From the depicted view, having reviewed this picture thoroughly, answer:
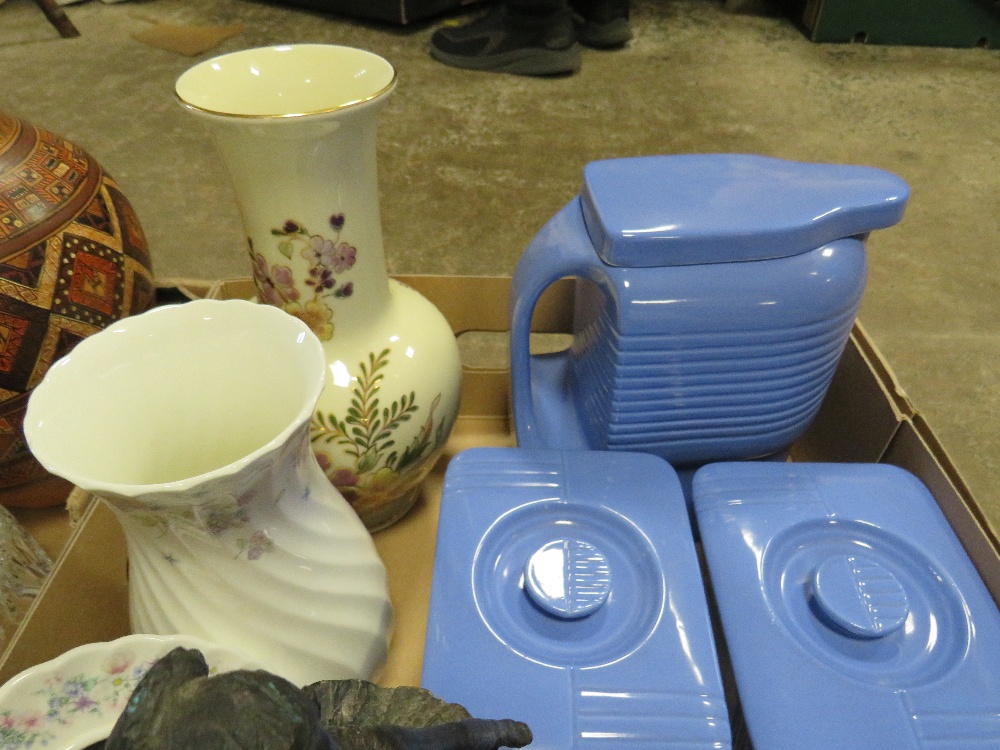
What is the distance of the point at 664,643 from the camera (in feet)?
1.03

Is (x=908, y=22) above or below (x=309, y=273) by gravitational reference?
below

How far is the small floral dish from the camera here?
0.29 metres

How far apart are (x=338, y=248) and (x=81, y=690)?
226 millimetres

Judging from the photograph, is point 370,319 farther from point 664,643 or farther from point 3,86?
point 3,86

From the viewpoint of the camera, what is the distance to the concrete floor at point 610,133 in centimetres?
103

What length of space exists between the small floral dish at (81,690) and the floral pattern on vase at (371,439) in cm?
13

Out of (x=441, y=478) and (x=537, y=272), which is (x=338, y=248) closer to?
(x=537, y=272)

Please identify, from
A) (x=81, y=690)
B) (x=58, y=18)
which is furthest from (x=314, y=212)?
(x=58, y=18)

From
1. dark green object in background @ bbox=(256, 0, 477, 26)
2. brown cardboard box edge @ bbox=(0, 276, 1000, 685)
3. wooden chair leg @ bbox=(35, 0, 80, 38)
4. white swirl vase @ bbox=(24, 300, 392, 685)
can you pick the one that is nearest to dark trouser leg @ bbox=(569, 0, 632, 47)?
dark green object in background @ bbox=(256, 0, 477, 26)

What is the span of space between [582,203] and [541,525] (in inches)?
6.8

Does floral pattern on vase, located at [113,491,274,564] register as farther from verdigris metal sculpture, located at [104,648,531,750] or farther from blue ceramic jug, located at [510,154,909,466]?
blue ceramic jug, located at [510,154,909,466]

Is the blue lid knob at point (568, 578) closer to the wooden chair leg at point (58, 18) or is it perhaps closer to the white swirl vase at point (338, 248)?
the white swirl vase at point (338, 248)

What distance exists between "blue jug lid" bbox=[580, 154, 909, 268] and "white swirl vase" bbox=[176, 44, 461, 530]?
0.12 metres

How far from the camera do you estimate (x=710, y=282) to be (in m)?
0.37
